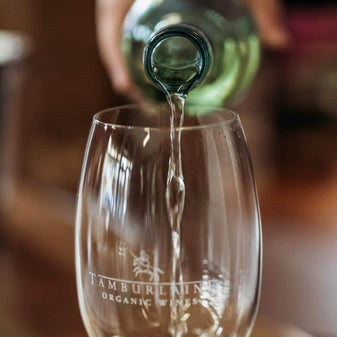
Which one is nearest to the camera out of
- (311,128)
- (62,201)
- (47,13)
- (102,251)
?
(102,251)

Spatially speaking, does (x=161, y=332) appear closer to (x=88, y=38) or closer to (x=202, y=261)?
(x=202, y=261)

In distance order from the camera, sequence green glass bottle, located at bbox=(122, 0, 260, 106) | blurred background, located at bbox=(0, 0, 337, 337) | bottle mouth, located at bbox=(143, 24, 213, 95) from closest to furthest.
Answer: bottle mouth, located at bbox=(143, 24, 213, 95) < green glass bottle, located at bbox=(122, 0, 260, 106) < blurred background, located at bbox=(0, 0, 337, 337)

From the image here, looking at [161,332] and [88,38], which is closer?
[161,332]

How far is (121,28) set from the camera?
0.67 meters

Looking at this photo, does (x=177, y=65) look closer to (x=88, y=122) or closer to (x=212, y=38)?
(x=212, y=38)

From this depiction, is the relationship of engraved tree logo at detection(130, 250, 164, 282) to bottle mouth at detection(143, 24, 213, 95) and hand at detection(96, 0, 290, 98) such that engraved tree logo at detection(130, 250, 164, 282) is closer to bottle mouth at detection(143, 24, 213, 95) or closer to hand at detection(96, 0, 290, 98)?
bottle mouth at detection(143, 24, 213, 95)

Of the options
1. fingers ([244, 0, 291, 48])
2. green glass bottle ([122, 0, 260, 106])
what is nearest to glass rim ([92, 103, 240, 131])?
green glass bottle ([122, 0, 260, 106])

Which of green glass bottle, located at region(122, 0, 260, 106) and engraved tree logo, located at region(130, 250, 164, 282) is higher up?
green glass bottle, located at region(122, 0, 260, 106)

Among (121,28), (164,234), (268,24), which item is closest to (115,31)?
(121,28)

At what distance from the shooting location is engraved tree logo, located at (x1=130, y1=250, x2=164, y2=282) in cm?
45

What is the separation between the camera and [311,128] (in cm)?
284

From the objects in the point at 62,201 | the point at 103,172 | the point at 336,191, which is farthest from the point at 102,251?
the point at 336,191

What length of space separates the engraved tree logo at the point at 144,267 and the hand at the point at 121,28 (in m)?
0.26

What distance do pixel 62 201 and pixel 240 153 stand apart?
1985 millimetres
